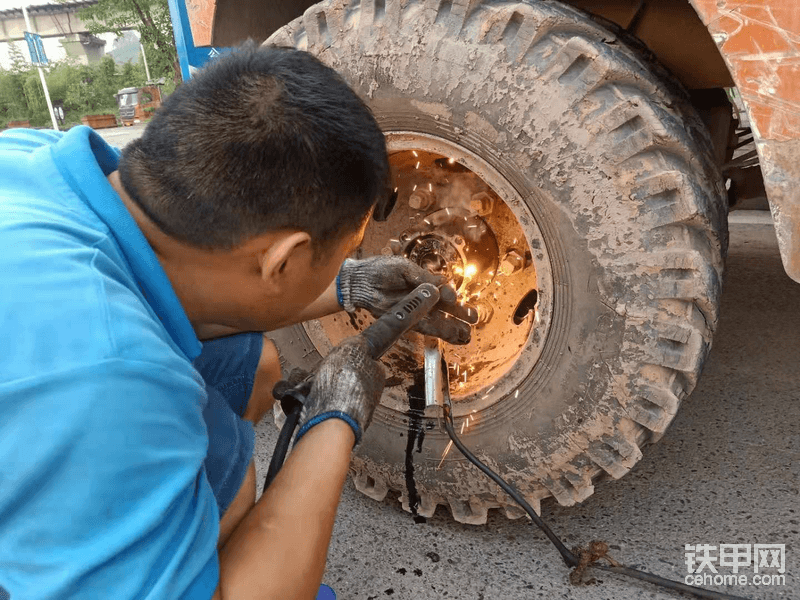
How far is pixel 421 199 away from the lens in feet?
6.56

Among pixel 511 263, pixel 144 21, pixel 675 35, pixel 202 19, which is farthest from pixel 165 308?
pixel 144 21

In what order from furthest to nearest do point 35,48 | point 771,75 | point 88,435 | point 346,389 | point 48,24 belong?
point 48,24, point 35,48, point 346,389, point 771,75, point 88,435

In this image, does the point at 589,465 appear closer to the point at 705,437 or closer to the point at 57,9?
the point at 705,437

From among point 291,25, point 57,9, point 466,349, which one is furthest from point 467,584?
point 57,9

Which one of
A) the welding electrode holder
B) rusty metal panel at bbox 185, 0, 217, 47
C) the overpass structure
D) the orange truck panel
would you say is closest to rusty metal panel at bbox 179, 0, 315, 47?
rusty metal panel at bbox 185, 0, 217, 47

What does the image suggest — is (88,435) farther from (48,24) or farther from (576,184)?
(48,24)

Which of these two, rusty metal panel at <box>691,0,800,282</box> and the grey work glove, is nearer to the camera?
rusty metal panel at <box>691,0,800,282</box>

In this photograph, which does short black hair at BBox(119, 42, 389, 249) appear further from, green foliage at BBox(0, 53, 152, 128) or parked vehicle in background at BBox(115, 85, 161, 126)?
green foliage at BBox(0, 53, 152, 128)

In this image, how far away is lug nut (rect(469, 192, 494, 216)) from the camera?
1.96m

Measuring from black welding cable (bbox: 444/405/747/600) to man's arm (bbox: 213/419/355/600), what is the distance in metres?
0.53

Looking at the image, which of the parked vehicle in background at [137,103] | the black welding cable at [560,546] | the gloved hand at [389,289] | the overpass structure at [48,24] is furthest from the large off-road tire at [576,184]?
the overpass structure at [48,24]

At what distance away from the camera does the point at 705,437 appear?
85.0 inches

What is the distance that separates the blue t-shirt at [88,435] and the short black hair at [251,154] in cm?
15

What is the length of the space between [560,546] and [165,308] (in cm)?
120
